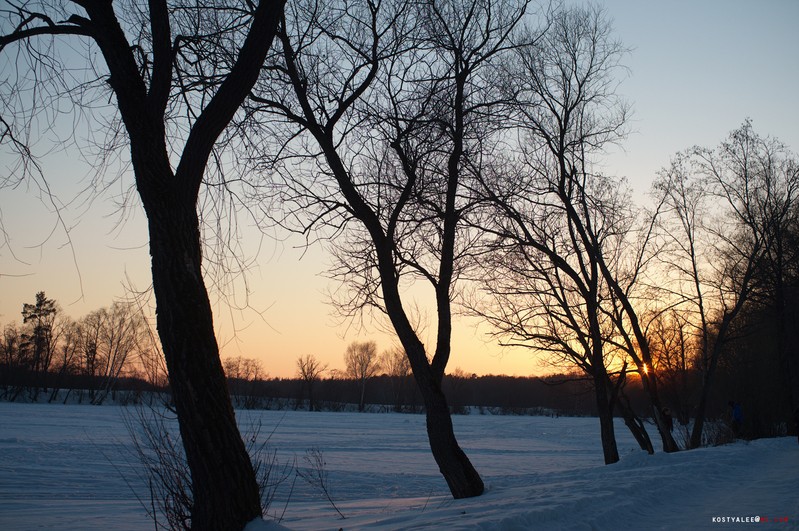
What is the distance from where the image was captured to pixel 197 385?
4.50 m

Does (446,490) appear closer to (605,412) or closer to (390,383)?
(605,412)

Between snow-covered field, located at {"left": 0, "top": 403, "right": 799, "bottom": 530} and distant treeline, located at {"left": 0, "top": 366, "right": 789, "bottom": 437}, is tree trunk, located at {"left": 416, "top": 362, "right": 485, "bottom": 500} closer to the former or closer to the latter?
snow-covered field, located at {"left": 0, "top": 403, "right": 799, "bottom": 530}

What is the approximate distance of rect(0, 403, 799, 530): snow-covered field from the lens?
20.8 ft

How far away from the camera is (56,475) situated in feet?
49.5

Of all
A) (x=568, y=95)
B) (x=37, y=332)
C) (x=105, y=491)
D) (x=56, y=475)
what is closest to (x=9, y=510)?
(x=105, y=491)

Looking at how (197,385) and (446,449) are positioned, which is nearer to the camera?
(197,385)

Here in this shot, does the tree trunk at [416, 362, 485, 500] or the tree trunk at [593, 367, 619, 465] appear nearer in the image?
the tree trunk at [416, 362, 485, 500]

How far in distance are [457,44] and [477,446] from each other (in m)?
25.2

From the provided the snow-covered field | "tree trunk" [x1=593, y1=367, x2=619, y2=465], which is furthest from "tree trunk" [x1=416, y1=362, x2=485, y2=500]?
"tree trunk" [x1=593, y1=367, x2=619, y2=465]

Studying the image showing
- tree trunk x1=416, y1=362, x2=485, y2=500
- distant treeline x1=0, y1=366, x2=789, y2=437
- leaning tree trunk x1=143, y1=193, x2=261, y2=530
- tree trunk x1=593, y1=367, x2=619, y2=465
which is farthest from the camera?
distant treeline x1=0, y1=366, x2=789, y2=437

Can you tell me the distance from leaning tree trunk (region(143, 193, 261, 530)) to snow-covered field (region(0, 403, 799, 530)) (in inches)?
13.9

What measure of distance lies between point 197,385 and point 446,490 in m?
11.9

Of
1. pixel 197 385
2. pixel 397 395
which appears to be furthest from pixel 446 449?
pixel 397 395

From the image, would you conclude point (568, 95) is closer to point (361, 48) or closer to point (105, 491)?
point (361, 48)
